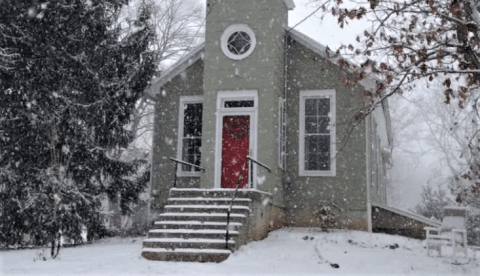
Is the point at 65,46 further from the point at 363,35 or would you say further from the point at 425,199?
the point at 425,199

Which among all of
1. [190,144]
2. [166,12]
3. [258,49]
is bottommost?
[190,144]

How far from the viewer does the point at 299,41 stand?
13234 millimetres

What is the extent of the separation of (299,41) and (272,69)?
1.70 metres

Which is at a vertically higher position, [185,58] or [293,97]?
[185,58]

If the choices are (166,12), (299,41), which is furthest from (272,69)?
(166,12)

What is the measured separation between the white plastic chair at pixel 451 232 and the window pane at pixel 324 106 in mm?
3812

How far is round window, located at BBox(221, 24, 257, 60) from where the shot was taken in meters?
12.3

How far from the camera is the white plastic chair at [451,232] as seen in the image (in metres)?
9.54

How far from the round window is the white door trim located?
966 mm

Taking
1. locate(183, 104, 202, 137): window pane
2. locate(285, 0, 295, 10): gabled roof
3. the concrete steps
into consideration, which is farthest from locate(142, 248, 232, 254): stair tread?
locate(285, 0, 295, 10): gabled roof

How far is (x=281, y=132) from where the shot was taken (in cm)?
1258

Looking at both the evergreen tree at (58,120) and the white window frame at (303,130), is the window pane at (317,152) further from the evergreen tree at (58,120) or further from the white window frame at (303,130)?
the evergreen tree at (58,120)

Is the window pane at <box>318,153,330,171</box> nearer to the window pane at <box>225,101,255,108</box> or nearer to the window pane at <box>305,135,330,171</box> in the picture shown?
the window pane at <box>305,135,330,171</box>

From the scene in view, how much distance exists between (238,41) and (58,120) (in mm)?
4963
